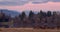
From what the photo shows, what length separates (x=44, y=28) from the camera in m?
4.30

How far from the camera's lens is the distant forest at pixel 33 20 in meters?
4.33

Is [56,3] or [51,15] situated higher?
[56,3]

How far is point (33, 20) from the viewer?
4.41 m

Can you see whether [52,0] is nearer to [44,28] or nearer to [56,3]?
[56,3]

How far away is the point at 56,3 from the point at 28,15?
68 centimetres

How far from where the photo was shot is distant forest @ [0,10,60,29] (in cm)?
433

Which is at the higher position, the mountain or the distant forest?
the mountain

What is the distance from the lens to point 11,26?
14.2 feet

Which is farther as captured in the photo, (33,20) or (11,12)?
(33,20)

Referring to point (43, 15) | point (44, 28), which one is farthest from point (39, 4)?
point (44, 28)

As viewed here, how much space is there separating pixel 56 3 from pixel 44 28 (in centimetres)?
61

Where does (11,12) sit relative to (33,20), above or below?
above

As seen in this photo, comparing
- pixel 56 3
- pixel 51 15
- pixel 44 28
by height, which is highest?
pixel 56 3

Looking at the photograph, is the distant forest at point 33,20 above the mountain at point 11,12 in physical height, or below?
below
